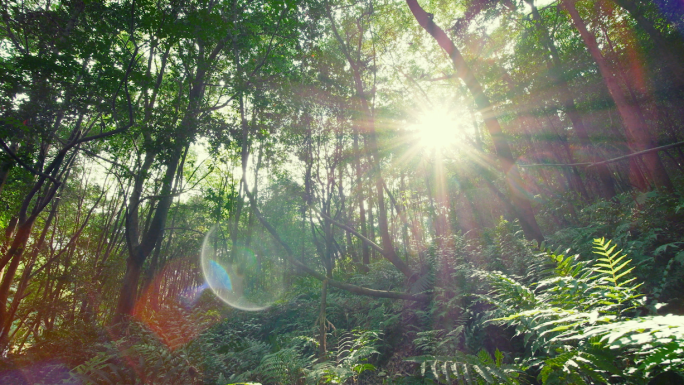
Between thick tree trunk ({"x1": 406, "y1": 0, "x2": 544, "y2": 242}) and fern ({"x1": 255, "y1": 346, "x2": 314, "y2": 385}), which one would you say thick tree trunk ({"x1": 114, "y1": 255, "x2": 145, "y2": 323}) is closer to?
fern ({"x1": 255, "y1": 346, "x2": 314, "y2": 385})

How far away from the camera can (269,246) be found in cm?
3266

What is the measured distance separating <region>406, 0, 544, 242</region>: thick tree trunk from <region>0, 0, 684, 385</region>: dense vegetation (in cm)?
5

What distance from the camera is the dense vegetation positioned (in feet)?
9.48

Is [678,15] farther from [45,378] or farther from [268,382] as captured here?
[45,378]

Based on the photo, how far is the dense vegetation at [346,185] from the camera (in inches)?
114

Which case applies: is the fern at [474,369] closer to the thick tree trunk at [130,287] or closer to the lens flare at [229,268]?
the thick tree trunk at [130,287]

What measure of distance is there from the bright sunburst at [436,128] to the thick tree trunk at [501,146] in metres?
9.26

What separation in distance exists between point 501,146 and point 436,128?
12.2m

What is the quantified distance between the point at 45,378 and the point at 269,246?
27.4 metres

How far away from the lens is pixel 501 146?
245 inches

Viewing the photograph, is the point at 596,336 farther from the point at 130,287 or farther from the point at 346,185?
the point at 346,185

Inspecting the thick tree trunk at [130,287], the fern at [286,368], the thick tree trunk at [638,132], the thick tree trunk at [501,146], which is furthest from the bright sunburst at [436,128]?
the fern at [286,368]

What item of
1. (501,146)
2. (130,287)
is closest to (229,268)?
(130,287)

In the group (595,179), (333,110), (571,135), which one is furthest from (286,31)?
(571,135)
